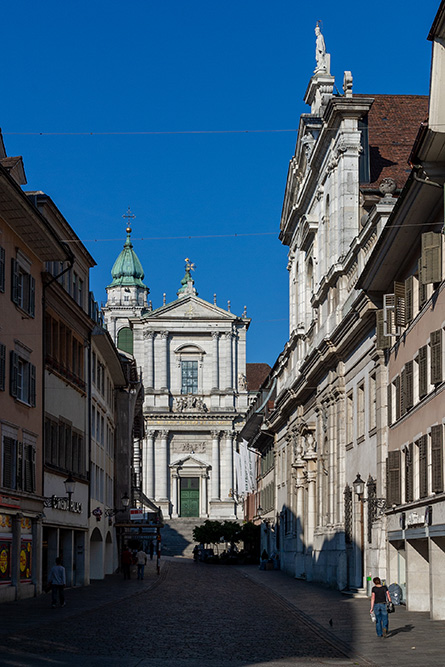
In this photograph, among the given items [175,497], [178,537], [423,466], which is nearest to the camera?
[423,466]

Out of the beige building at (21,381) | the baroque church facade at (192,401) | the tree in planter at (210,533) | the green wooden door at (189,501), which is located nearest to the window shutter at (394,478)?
the beige building at (21,381)

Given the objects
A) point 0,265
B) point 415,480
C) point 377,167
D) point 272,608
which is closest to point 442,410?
point 415,480

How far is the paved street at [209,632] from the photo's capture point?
60.0ft

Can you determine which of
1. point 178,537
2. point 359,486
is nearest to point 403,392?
point 359,486

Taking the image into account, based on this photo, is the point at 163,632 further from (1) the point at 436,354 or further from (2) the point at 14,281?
(2) the point at 14,281

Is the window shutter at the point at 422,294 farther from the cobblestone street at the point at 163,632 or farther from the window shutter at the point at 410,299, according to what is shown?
the cobblestone street at the point at 163,632

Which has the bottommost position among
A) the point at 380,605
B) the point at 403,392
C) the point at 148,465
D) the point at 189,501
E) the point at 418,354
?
the point at 380,605

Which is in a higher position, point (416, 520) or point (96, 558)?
point (416, 520)

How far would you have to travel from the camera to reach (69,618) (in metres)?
26.8

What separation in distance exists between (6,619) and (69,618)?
66.9 inches

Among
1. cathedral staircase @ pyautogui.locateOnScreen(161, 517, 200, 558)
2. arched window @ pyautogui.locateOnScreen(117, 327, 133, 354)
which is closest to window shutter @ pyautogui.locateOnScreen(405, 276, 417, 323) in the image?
cathedral staircase @ pyautogui.locateOnScreen(161, 517, 200, 558)

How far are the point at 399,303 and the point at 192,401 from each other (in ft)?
252

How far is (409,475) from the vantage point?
96.1 ft

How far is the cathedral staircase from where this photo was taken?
8694 cm
